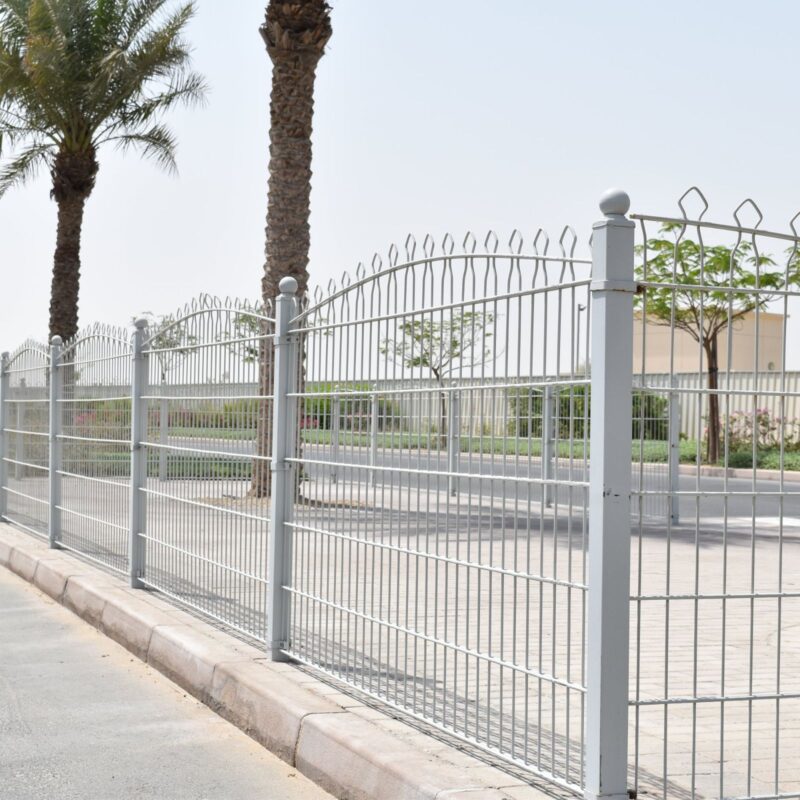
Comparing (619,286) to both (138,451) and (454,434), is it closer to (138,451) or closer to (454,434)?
(454,434)

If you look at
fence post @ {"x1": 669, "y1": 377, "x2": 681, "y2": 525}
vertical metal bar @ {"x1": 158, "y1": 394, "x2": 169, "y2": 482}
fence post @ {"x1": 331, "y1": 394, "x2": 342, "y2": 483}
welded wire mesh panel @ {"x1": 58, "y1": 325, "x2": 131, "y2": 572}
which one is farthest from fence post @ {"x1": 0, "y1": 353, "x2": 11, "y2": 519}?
fence post @ {"x1": 331, "y1": 394, "x2": 342, "y2": 483}

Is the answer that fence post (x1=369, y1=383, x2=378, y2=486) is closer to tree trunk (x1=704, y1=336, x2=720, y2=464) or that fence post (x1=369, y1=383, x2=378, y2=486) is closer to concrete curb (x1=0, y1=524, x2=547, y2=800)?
concrete curb (x1=0, y1=524, x2=547, y2=800)

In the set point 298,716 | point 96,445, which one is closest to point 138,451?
point 96,445

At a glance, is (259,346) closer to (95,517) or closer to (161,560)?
(161,560)

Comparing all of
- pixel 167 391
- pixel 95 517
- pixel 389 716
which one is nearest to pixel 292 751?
pixel 389 716

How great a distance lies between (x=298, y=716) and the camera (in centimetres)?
554

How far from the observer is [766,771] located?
514cm

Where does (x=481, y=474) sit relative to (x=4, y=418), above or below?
below

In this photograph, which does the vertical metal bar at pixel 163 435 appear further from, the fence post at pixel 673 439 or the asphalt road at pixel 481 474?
the fence post at pixel 673 439

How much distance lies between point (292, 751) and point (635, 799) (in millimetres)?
1804

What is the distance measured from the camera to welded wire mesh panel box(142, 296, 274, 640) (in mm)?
7129

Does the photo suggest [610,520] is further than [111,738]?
No

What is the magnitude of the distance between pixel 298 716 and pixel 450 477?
4.25ft

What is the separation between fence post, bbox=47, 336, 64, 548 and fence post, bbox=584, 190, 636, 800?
8352 mm
